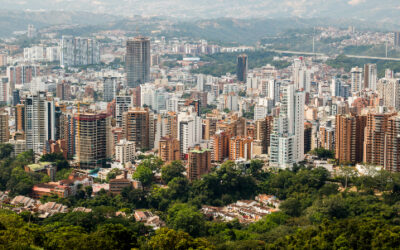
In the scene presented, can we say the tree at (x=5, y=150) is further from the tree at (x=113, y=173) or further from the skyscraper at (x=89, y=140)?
the tree at (x=113, y=173)

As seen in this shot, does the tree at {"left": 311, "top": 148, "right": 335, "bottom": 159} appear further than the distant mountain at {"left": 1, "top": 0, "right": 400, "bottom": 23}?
No

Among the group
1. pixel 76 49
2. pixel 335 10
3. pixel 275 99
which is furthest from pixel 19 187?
pixel 335 10

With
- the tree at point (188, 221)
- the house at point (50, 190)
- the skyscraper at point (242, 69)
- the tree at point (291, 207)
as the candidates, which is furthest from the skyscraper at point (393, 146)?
the skyscraper at point (242, 69)

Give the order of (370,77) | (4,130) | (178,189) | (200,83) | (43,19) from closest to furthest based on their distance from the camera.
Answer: (178,189), (4,130), (370,77), (200,83), (43,19)

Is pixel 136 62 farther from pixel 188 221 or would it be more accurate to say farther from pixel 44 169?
pixel 188 221

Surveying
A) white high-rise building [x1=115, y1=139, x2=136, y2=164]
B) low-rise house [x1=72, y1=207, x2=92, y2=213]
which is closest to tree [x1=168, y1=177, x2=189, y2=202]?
low-rise house [x1=72, y1=207, x2=92, y2=213]

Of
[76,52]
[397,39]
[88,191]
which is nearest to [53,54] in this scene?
[76,52]

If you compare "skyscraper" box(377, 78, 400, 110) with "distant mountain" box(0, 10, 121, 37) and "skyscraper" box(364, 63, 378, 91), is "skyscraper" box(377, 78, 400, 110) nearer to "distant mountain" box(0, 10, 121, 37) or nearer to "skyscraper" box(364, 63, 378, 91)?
"skyscraper" box(364, 63, 378, 91)
